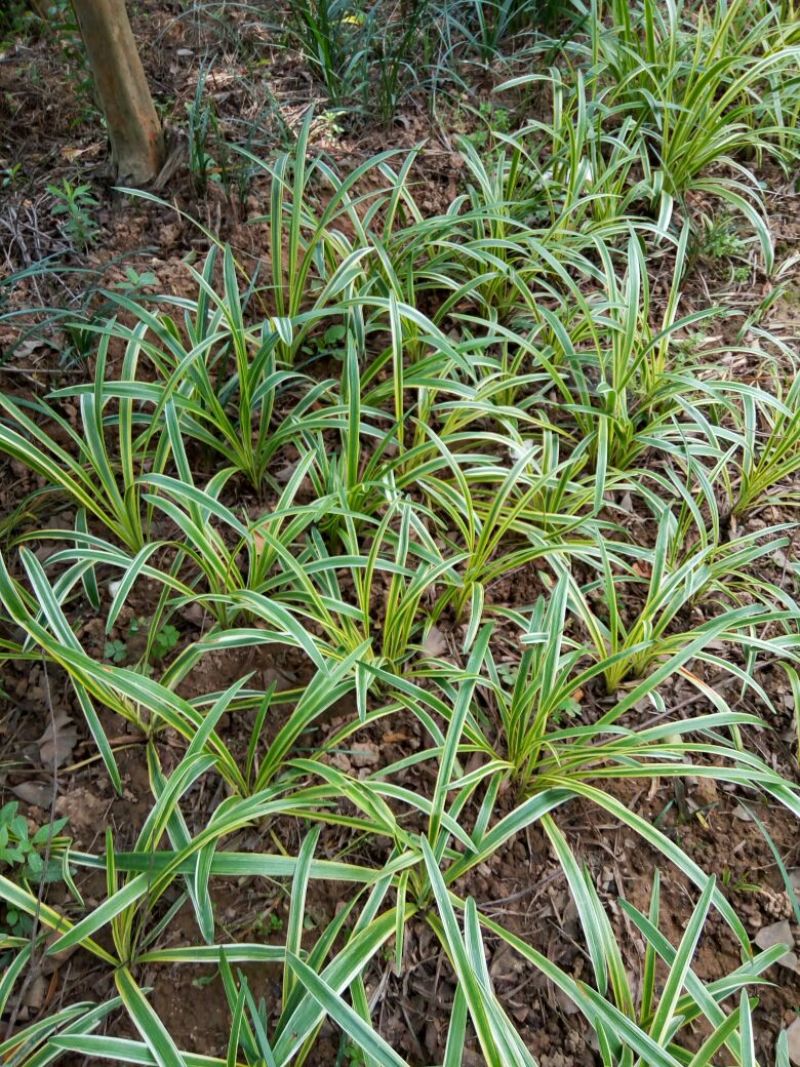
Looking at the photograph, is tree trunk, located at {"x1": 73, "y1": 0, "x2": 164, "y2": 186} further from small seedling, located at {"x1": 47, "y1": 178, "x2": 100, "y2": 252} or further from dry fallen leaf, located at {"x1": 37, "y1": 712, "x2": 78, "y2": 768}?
dry fallen leaf, located at {"x1": 37, "y1": 712, "x2": 78, "y2": 768}

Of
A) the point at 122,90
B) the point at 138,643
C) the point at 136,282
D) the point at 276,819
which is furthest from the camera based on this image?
the point at 122,90

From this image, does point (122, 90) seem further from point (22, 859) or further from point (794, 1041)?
point (794, 1041)

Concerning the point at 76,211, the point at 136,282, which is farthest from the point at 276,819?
the point at 76,211

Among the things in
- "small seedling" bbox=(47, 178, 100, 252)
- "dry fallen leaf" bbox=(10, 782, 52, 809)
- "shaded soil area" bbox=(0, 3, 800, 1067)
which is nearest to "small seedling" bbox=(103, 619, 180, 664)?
"shaded soil area" bbox=(0, 3, 800, 1067)

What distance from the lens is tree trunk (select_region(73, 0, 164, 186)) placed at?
1.88m

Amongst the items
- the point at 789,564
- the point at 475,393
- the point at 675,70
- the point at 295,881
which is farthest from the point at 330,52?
the point at 295,881

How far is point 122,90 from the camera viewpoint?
6.63 feet

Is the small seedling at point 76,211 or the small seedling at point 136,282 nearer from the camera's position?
the small seedling at point 136,282

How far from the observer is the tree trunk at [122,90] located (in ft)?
6.16

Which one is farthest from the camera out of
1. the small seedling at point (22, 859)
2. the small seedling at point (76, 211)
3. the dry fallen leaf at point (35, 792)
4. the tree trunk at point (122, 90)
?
the small seedling at point (76, 211)

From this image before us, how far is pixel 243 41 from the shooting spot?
2650 mm

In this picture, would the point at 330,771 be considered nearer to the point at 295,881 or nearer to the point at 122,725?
the point at 295,881

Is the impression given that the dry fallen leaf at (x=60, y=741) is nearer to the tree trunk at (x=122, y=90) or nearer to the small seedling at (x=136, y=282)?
the small seedling at (x=136, y=282)

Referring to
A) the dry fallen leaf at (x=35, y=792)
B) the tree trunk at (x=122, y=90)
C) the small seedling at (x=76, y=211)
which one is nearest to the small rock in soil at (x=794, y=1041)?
the dry fallen leaf at (x=35, y=792)
